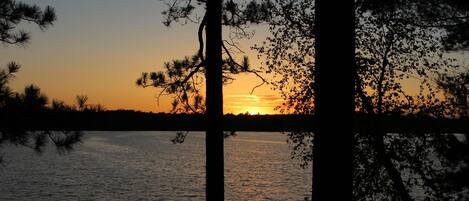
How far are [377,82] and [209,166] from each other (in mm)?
6458

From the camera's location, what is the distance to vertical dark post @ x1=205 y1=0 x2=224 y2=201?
10.6 metres

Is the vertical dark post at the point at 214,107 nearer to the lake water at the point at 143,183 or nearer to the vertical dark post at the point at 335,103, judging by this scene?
the vertical dark post at the point at 335,103

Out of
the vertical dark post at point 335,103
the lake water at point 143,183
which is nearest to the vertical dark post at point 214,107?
the vertical dark post at point 335,103

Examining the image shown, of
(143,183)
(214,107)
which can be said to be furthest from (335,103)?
(143,183)

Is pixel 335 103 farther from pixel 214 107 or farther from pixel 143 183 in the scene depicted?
pixel 143 183

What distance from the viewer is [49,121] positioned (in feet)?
33.8

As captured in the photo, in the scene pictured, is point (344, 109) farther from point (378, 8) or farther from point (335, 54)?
point (378, 8)

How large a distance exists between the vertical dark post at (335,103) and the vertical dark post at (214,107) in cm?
457

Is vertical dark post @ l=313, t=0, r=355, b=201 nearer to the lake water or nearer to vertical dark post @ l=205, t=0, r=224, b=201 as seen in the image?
vertical dark post @ l=205, t=0, r=224, b=201

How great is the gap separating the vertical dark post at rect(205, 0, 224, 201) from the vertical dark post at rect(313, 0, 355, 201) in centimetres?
457

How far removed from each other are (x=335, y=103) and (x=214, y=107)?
4996 millimetres

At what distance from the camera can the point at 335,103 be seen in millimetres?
5992

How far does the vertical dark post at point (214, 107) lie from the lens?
34.6ft

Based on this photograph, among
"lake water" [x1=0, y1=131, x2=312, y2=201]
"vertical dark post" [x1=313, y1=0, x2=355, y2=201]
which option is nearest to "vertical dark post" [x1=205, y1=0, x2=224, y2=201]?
"vertical dark post" [x1=313, y1=0, x2=355, y2=201]
